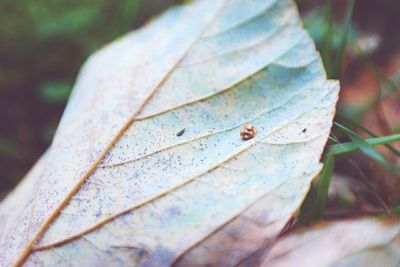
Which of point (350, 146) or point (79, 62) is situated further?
point (79, 62)

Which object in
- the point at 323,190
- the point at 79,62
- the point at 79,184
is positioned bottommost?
the point at 79,62

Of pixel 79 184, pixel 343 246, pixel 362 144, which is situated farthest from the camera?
pixel 362 144

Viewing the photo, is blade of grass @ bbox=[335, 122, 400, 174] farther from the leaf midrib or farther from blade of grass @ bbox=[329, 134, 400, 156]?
the leaf midrib

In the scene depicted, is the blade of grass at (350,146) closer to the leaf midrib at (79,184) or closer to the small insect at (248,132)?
the small insect at (248,132)

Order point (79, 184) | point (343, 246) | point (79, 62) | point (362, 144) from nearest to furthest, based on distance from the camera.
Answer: point (343, 246)
point (79, 184)
point (362, 144)
point (79, 62)

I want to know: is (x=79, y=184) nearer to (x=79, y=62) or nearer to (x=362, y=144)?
(x=362, y=144)

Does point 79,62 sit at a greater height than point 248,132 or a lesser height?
lesser

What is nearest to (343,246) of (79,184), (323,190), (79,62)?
(323,190)

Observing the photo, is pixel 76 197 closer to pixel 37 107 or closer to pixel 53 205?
pixel 53 205
